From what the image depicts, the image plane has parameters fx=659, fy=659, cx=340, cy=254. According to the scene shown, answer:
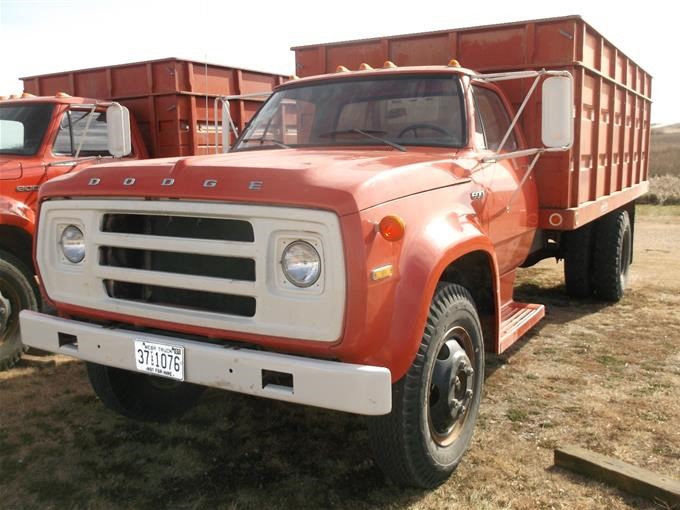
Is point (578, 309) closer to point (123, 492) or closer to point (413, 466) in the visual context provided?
point (413, 466)

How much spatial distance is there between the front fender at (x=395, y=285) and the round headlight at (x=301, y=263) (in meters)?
0.17

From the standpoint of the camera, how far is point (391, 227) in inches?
107

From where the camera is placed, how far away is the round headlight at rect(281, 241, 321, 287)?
8.83 ft

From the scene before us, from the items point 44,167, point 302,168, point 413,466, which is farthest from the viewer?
point 44,167

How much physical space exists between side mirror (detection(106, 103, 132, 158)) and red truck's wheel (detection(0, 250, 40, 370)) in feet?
3.87

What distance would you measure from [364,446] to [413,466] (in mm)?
759

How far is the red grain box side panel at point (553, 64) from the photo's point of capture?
5.15 meters

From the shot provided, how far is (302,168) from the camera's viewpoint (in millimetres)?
2867

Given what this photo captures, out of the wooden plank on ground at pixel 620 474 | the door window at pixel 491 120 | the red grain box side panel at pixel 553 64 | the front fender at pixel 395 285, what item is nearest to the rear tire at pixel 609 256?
the red grain box side panel at pixel 553 64

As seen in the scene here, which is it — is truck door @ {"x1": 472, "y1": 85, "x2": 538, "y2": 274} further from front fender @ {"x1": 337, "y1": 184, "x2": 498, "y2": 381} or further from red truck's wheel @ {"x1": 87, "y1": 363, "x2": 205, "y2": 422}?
red truck's wheel @ {"x1": 87, "y1": 363, "x2": 205, "y2": 422}

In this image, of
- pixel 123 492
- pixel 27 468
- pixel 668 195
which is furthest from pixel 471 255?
pixel 668 195

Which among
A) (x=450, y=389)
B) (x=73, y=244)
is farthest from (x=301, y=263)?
(x=73, y=244)

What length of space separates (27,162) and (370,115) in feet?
10.4

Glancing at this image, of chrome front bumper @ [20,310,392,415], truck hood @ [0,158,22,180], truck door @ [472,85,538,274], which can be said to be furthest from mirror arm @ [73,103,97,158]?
truck door @ [472,85,538,274]
